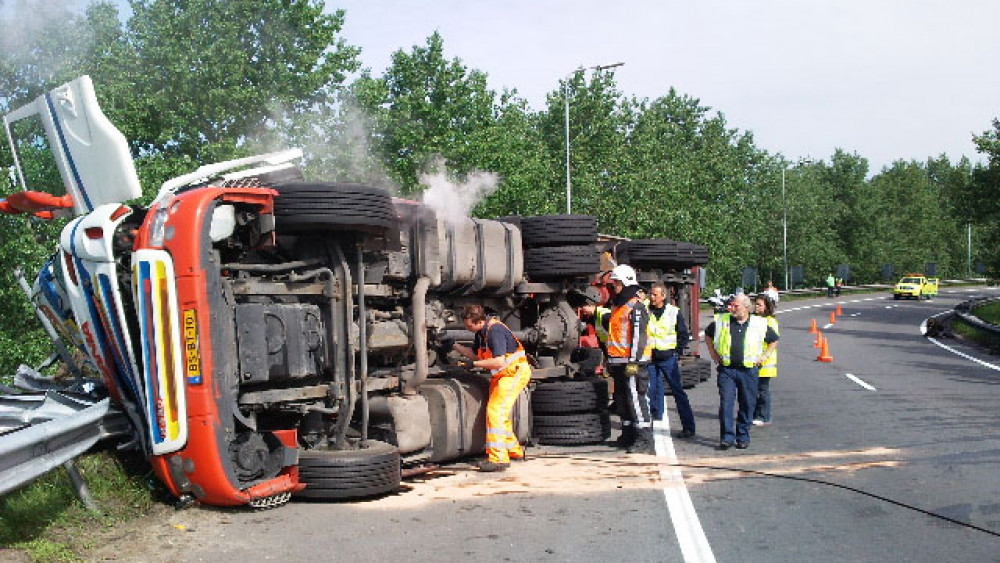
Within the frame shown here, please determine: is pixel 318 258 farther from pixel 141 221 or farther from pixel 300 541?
pixel 300 541

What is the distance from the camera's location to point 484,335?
8.85 meters

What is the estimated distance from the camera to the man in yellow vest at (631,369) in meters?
9.76

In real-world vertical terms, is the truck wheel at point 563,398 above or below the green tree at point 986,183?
below

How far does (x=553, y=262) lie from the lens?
10.4 metres

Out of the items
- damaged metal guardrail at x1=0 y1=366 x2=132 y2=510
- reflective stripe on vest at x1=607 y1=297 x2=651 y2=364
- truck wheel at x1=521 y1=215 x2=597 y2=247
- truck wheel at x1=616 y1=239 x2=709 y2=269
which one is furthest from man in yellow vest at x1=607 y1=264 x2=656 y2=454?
damaged metal guardrail at x1=0 y1=366 x2=132 y2=510

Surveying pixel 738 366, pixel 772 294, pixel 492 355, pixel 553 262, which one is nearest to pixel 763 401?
pixel 738 366

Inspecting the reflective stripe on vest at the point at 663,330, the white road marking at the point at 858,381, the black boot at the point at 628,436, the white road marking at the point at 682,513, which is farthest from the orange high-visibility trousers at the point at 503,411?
the white road marking at the point at 858,381

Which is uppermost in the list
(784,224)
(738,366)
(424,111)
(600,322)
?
(424,111)

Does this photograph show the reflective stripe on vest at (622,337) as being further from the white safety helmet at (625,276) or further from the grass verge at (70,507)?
the grass verge at (70,507)

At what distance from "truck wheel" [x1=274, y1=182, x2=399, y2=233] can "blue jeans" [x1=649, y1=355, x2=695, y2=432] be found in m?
4.42

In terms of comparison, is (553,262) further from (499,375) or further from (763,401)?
(763,401)

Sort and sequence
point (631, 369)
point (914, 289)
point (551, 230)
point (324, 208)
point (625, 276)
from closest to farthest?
point (324, 208) → point (631, 369) → point (551, 230) → point (625, 276) → point (914, 289)

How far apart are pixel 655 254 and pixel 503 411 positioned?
647cm

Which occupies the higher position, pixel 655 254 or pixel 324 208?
pixel 324 208
